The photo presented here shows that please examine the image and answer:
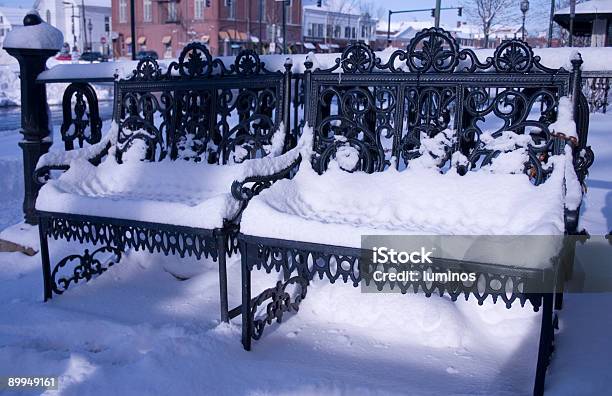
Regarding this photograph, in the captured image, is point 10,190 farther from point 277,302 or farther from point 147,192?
point 277,302

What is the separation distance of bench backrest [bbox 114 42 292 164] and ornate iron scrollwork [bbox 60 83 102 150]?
1.67 feet

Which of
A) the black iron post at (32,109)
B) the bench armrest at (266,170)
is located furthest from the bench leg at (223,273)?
the black iron post at (32,109)

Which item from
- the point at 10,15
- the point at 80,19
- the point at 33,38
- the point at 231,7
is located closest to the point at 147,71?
the point at 33,38

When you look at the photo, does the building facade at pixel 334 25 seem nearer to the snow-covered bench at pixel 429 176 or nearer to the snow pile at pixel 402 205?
the snow-covered bench at pixel 429 176

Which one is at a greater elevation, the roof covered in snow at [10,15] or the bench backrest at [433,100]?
the roof covered in snow at [10,15]

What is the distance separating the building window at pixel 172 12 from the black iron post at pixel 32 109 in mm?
44299

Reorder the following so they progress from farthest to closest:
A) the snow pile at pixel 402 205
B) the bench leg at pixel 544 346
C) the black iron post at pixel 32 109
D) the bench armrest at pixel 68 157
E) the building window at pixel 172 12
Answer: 1. the building window at pixel 172 12
2. the black iron post at pixel 32 109
3. the bench armrest at pixel 68 157
4. the snow pile at pixel 402 205
5. the bench leg at pixel 544 346

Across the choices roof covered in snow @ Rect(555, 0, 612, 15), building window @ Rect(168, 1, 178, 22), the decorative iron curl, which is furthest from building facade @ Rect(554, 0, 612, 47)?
building window @ Rect(168, 1, 178, 22)

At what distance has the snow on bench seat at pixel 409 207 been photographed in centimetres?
278

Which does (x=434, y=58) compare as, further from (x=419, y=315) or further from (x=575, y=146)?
(x=419, y=315)

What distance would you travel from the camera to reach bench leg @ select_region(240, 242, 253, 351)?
3.03m

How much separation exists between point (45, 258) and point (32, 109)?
5.55ft

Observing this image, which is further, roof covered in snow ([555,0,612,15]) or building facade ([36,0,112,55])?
building facade ([36,0,112,55])

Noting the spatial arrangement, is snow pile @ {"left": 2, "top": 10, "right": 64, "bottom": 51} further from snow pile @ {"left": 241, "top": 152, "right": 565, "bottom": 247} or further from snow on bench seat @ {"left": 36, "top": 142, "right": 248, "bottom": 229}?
snow pile @ {"left": 241, "top": 152, "right": 565, "bottom": 247}
